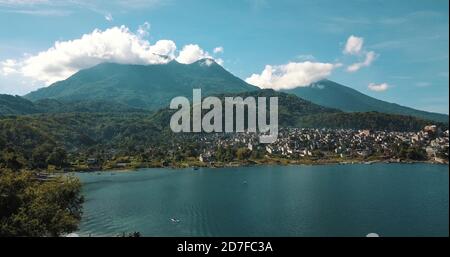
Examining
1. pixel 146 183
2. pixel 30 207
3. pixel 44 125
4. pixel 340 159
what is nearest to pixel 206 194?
pixel 146 183

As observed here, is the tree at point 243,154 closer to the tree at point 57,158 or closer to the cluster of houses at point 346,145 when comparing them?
the cluster of houses at point 346,145

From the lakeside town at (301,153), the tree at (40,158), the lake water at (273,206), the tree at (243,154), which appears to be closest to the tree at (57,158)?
the tree at (40,158)

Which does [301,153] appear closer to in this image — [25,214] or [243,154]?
[243,154]

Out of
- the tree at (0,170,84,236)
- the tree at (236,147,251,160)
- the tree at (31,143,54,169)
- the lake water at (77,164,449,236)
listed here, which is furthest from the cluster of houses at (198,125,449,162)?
the tree at (0,170,84,236)

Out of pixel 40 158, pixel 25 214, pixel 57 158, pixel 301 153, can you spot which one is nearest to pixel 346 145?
pixel 301 153

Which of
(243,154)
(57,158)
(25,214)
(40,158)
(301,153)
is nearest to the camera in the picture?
(25,214)

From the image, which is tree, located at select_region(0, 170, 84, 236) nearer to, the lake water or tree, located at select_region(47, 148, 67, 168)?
the lake water
